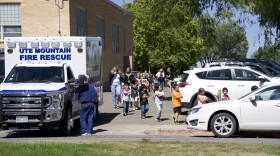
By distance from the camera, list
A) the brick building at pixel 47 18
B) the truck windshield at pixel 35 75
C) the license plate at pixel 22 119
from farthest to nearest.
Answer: the brick building at pixel 47 18 < the truck windshield at pixel 35 75 < the license plate at pixel 22 119

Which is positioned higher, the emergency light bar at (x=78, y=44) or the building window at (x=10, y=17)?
the building window at (x=10, y=17)

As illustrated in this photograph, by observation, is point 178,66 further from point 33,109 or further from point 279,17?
point 33,109

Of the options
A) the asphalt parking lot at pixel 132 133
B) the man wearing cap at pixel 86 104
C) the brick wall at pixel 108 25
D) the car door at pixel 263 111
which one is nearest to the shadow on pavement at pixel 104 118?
the asphalt parking lot at pixel 132 133

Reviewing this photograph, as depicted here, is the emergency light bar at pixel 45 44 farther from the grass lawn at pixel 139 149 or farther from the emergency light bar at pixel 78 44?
the grass lawn at pixel 139 149

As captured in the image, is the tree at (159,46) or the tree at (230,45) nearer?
the tree at (159,46)

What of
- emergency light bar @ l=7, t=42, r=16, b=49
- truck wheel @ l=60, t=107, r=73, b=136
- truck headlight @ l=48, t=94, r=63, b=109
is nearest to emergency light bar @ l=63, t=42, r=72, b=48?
emergency light bar @ l=7, t=42, r=16, b=49

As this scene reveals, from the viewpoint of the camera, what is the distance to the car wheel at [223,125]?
49.6 feet

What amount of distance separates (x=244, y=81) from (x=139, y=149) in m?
9.52

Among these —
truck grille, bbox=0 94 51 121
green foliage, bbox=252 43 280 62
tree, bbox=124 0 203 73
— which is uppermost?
tree, bbox=124 0 203 73

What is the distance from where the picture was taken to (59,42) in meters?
18.3

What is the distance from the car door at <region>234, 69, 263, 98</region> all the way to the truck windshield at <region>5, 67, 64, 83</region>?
6845 millimetres

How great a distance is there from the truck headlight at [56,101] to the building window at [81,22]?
21.0 metres

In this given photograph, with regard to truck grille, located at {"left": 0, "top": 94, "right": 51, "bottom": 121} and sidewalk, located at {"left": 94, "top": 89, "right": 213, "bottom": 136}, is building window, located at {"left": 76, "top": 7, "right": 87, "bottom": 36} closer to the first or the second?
sidewalk, located at {"left": 94, "top": 89, "right": 213, "bottom": 136}

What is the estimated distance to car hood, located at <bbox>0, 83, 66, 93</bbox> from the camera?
15625 millimetres
